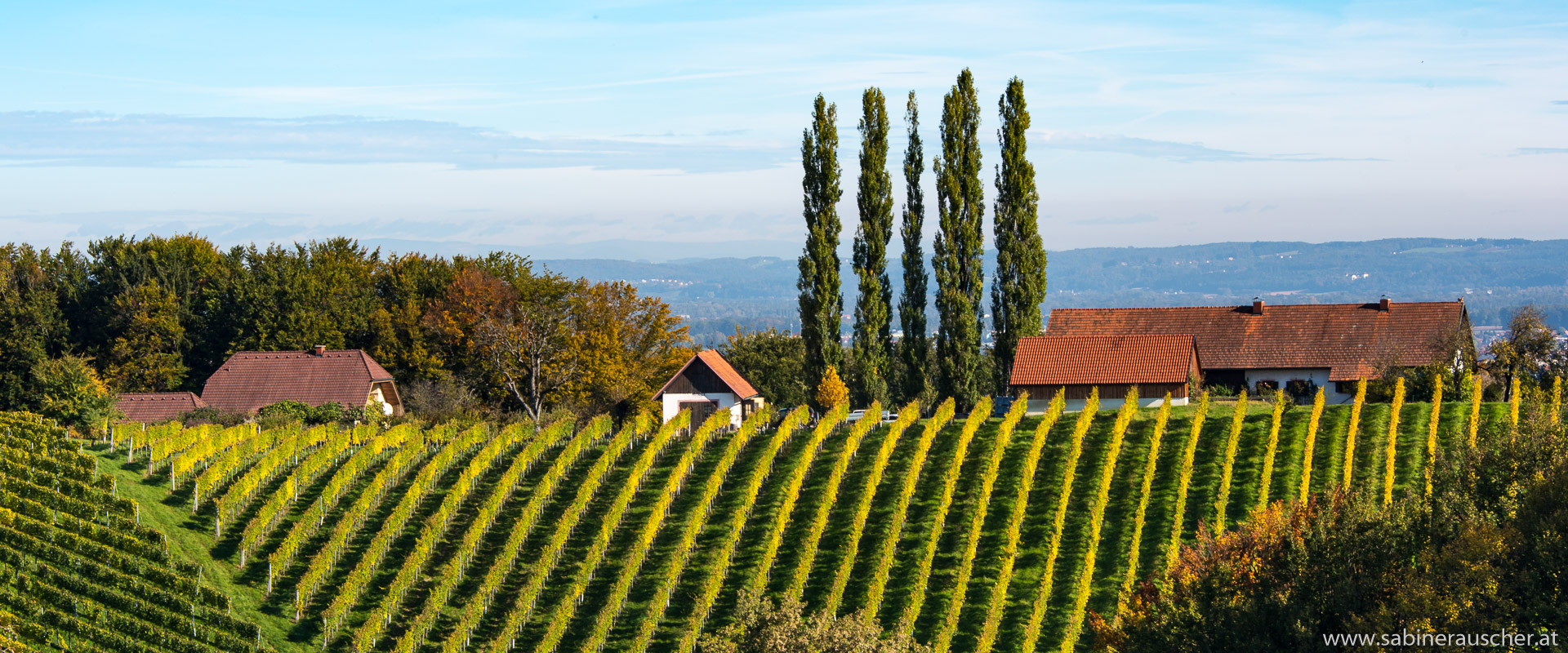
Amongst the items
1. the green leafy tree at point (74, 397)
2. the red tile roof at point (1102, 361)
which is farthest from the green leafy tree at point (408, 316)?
the red tile roof at point (1102, 361)

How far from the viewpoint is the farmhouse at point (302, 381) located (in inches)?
2052

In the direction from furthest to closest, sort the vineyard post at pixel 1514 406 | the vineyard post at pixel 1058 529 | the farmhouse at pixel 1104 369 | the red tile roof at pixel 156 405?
1. the red tile roof at pixel 156 405
2. the farmhouse at pixel 1104 369
3. the vineyard post at pixel 1514 406
4. the vineyard post at pixel 1058 529

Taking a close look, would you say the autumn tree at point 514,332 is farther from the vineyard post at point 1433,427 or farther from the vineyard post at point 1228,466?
the vineyard post at point 1433,427

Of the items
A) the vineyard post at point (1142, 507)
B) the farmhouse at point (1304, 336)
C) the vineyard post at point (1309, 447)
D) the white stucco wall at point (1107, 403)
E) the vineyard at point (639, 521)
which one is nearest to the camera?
the vineyard post at point (1142, 507)

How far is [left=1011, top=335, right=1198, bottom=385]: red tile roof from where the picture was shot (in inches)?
1778

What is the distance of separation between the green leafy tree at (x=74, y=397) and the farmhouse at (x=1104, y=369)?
31069 mm

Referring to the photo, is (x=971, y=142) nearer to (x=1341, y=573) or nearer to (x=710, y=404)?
(x=710, y=404)

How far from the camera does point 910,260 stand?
5053 centimetres

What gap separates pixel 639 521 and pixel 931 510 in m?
7.42

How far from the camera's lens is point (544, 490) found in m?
34.0

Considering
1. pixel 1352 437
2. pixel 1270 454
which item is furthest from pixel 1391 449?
pixel 1270 454

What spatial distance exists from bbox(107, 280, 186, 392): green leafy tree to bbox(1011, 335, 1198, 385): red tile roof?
3818 cm

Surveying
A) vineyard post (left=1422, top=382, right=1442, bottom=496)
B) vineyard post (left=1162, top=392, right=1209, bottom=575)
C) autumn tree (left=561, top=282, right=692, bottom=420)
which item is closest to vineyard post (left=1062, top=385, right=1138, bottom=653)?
vineyard post (left=1162, top=392, right=1209, bottom=575)

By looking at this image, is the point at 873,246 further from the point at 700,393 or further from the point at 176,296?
the point at 176,296
